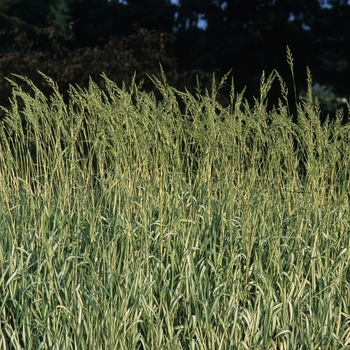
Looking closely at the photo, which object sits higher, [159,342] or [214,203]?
[214,203]

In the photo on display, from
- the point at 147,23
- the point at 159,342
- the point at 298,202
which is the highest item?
the point at 147,23

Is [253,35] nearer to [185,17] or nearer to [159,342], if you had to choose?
[185,17]

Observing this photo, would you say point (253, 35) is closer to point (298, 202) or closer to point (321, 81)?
point (321, 81)

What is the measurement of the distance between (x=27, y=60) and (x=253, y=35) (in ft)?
18.1

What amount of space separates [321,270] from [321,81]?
13469mm

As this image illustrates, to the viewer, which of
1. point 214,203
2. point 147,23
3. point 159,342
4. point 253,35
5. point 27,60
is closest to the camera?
point 159,342

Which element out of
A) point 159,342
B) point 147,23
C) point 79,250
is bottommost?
point 159,342

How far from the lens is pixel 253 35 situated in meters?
14.5

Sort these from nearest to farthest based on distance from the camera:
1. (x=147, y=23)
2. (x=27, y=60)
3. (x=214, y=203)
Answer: (x=214, y=203) → (x=27, y=60) → (x=147, y=23)

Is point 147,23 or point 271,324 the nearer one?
point 271,324

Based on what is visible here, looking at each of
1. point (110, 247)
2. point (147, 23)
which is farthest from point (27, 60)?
point (110, 247)

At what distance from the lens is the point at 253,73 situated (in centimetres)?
1491

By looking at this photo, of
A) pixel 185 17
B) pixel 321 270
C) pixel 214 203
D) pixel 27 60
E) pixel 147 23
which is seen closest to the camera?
pixel 321 270

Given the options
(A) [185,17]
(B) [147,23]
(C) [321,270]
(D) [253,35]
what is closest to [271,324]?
(C) [321,270]
